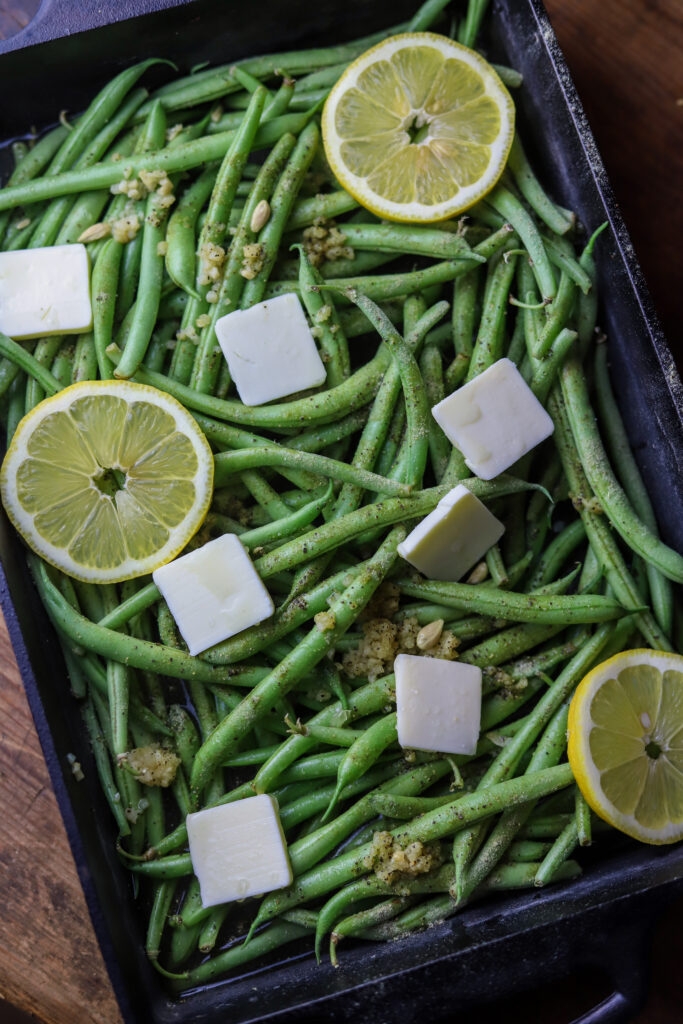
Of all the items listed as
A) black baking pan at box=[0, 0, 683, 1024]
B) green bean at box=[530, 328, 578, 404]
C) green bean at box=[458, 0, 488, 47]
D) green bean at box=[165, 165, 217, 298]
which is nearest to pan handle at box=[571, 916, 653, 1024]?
black baking pan at box=[0, 0, 683, 1024]

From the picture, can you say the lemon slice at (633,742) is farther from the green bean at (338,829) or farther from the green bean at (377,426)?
the green bean at (377,426)

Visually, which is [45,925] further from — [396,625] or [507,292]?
[507,292]

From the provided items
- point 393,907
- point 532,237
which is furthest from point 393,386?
point 393,907

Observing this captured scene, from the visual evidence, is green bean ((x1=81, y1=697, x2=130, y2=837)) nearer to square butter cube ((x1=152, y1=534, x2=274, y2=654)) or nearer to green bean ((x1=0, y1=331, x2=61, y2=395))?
square butter cube ((x1=152, y1=534, x2=274, y2=654))

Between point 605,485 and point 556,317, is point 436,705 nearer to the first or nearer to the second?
point 605,485

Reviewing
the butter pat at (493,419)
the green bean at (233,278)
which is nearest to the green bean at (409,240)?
the green bean at (233,278)

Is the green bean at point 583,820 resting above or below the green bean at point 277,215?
below

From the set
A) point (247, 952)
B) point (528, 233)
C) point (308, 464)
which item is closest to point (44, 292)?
point (308, 464)
